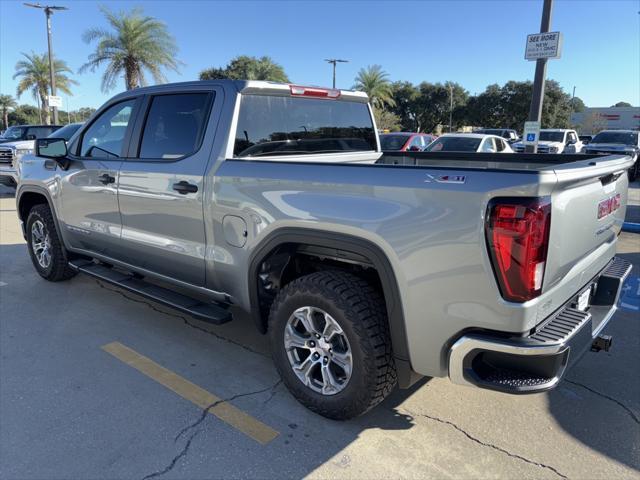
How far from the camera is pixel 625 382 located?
340 cm

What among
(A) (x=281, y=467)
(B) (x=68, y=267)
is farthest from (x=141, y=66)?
(A) (x=281, y=467)

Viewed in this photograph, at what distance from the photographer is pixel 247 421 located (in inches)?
116

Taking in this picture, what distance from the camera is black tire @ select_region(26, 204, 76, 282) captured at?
513cm

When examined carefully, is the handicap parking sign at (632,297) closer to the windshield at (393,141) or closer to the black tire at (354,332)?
the black tire at (354,332)

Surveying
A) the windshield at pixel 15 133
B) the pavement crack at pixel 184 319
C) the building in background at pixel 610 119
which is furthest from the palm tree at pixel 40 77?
the building in background at pixel 610 119

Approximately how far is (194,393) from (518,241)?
2235 mm

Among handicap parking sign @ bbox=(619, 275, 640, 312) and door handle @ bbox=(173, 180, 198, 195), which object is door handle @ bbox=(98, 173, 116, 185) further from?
handicap parking sign @ bbox=(619, 275, 640, 312)

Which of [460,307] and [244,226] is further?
[244,226]

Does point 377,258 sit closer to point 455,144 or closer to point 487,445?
point 487,445

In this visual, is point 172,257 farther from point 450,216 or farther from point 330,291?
point 450,216

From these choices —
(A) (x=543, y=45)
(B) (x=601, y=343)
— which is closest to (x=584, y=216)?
(B) (x=601, y=343)

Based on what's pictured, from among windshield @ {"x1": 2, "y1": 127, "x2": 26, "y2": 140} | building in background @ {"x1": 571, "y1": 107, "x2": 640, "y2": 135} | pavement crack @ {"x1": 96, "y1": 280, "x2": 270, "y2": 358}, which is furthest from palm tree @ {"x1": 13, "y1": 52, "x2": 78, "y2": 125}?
building in background @ {"x1": 571, "y1": 107, "x2": 640, "y2": 135}

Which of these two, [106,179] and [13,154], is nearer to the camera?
[106,179]

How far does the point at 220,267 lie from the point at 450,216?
1724mm
